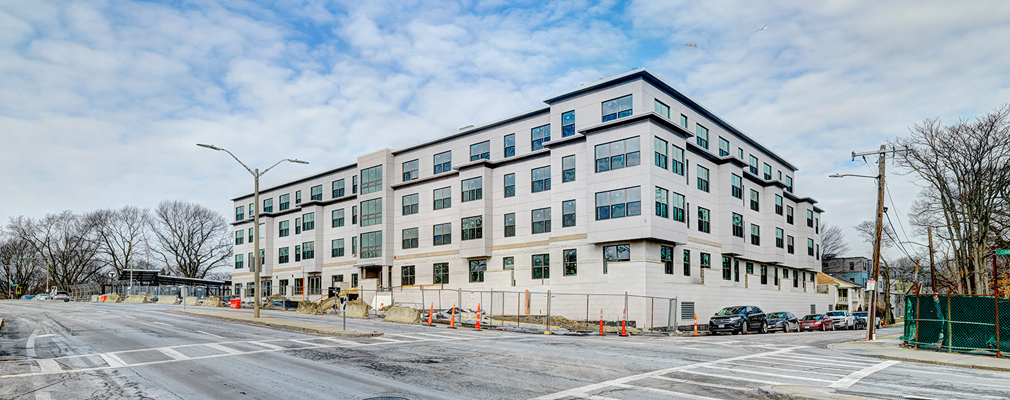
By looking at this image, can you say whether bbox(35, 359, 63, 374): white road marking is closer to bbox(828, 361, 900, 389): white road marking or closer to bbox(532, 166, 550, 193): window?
bbox(828, 361, 900, 389): white road marking

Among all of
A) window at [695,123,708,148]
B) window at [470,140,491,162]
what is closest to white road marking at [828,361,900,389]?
window at [695,123,708,148]

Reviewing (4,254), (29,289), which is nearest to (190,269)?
(4,254)

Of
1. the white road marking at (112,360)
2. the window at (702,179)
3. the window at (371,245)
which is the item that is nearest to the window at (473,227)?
the window at (371,245)

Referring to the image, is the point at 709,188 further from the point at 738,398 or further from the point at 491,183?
the point at 738,398

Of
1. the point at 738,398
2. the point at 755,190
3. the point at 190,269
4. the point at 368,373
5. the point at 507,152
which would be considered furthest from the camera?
the point at 190,269

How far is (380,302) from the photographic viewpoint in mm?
45344

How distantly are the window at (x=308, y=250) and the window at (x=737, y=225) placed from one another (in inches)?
1496

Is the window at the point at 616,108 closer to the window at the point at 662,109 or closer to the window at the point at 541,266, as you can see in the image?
the window at the point at 662,109

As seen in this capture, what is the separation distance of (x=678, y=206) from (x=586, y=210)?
213 inches

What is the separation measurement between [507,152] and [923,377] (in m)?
32.9

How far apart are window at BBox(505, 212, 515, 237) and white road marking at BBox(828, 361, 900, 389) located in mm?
28437

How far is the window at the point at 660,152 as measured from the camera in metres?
35.6

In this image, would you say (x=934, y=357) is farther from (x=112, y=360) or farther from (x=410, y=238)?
(x=410, y=238)

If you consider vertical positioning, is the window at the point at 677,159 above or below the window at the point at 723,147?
below
